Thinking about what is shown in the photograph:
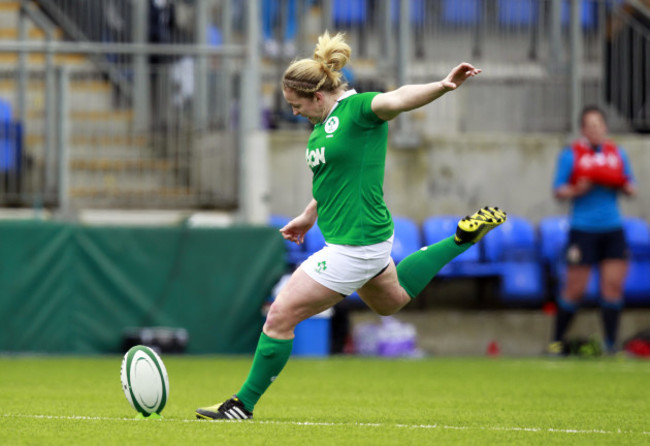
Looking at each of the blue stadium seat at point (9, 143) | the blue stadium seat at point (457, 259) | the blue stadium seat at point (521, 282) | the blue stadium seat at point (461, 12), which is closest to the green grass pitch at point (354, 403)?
the blue stadium seat at point (457, 259)

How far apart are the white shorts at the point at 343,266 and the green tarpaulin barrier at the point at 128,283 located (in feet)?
22.6

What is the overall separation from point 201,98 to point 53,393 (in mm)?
6363

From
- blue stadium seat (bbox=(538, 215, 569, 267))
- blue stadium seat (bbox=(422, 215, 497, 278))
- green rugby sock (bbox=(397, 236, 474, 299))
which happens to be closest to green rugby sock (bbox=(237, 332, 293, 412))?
green rugby sock (bbox=(397, 236, 474, 299))

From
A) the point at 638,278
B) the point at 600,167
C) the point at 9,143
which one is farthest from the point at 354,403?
the point at 638,278

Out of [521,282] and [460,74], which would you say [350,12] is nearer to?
[521,282]

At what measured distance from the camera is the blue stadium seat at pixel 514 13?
15.2m

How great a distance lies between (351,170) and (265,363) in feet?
3.48

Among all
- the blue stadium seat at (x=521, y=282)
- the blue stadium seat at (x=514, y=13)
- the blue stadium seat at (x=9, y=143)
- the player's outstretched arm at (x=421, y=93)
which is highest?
the blue stadium seat at (x=514, y=13)

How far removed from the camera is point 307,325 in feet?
43.2

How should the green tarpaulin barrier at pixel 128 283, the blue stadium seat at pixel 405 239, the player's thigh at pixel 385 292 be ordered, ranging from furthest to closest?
the blue stadium seat at pixel 405 239 → the green tarpaulin barrier at pixel 128 283 → the player's thigh at pixel 385 292

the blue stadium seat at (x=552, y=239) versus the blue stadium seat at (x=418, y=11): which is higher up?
the blue stadium seat at (x=418, y=11)

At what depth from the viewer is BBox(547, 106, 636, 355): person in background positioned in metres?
12.9

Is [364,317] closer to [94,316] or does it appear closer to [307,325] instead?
[307,325]

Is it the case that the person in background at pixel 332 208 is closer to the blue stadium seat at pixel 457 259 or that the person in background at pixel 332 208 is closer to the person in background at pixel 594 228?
the person in background at pixel 594 228
